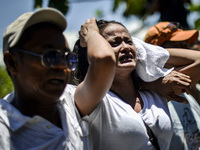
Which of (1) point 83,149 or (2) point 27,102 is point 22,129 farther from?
(1) point 83,149

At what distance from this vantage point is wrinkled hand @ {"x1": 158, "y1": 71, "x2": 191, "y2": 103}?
2568 millimetres

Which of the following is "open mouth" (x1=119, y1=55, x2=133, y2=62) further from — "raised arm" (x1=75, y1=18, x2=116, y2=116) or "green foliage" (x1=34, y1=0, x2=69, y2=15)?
"green foliage" (x1=34, y1=0, x2=69, y2=15)

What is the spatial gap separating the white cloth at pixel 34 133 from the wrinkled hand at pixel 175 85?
39.8 inches

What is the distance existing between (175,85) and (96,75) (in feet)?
3.08

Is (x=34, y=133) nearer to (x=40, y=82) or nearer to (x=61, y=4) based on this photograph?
(x=40, y=82)

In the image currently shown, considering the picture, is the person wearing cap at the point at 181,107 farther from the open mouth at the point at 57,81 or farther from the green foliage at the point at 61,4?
the green foliage at the point at 61,4

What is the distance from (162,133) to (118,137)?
394 millimetres

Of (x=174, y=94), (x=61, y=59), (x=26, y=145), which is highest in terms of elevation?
(x=61, y=59)

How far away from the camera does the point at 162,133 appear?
240 cm

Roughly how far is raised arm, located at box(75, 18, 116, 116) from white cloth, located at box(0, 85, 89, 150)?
165mm

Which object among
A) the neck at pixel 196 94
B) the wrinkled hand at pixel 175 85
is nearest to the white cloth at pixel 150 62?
the wrinkled hand at pixel 175 85

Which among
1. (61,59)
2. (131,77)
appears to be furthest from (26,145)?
(131,77)

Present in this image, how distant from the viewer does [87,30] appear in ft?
7.36

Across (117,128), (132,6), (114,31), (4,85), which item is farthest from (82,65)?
(132,6)
